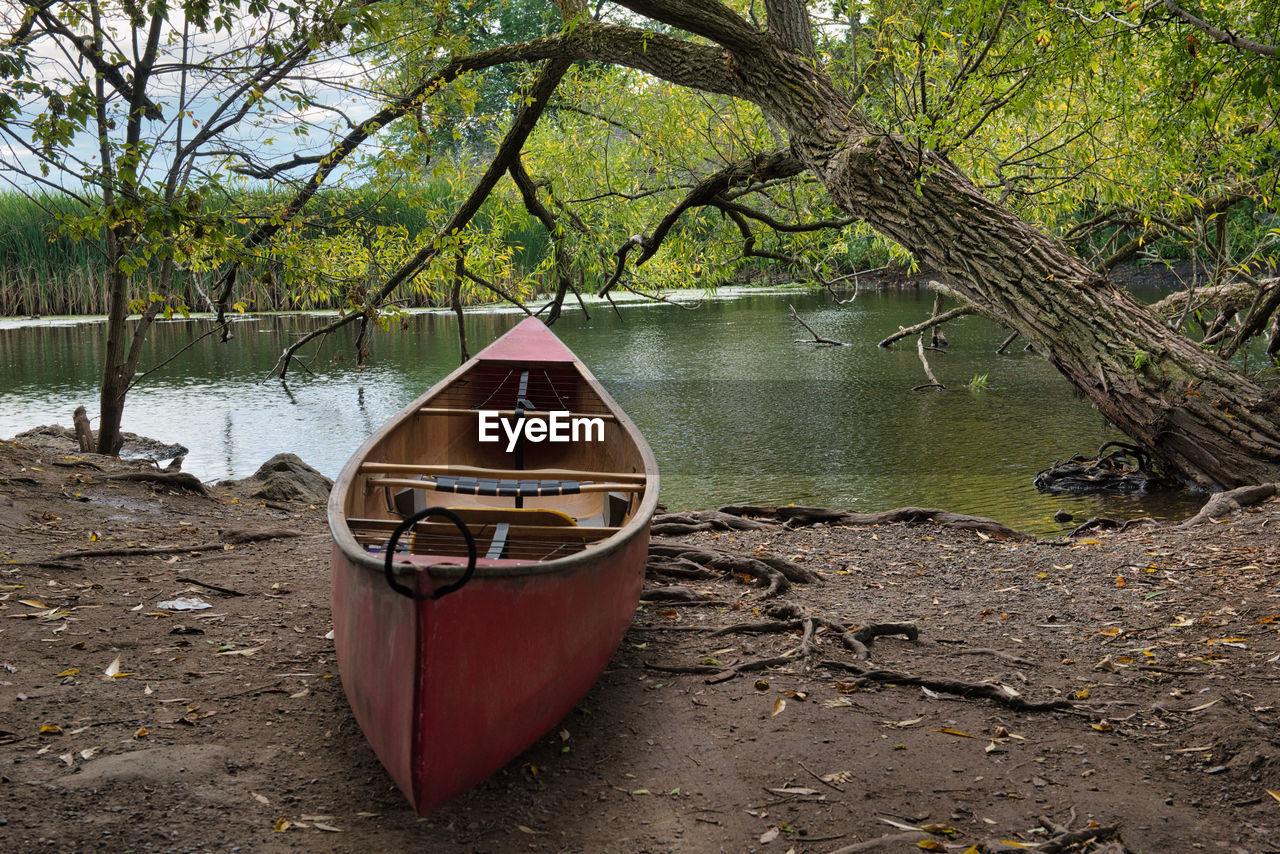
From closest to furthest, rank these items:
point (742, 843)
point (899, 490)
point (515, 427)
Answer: point (742, 843) → point (515, 427) → point (899, 490)

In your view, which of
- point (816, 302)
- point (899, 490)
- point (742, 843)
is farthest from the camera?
point (816, 302)

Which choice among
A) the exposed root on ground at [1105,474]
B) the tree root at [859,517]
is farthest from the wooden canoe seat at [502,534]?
the exposed root on ground at [1105,474]

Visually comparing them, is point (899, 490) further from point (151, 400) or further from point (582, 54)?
point (151, 400)

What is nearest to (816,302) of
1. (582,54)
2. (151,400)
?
(151,400)

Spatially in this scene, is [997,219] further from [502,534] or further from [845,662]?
[502,534]

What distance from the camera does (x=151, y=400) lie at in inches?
535

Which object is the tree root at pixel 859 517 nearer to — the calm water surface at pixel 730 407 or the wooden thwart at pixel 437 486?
the calm water surface at pixel 730 407

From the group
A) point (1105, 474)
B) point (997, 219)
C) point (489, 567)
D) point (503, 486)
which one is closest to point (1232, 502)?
point (997, 219)

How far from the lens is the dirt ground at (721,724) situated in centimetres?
268

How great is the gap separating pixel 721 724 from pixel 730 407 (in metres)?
9.96

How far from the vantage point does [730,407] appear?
13188mm

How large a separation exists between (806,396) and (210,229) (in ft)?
36.6

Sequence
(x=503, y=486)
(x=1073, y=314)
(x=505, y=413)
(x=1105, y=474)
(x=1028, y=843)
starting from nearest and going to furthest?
(x=1028, y=843), (x=503, y=486), (x=1073, y=314), (x=505, y=413), (x=1105, y=474)

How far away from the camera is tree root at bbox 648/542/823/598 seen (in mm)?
5145
